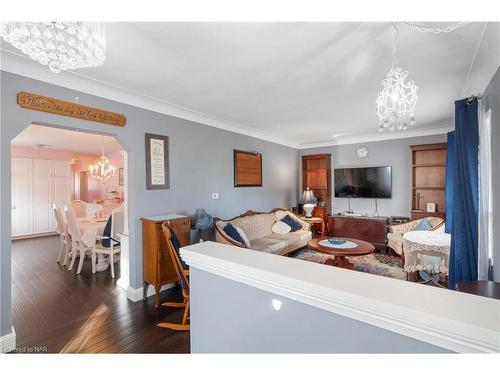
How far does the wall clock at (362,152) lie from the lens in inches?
213

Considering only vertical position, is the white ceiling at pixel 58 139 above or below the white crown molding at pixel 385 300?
above

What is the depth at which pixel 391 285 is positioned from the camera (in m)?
0.78

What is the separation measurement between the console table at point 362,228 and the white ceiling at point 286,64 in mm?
2199

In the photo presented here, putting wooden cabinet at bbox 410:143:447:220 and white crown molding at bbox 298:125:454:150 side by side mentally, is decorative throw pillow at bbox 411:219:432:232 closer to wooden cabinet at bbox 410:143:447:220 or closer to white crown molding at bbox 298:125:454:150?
wooden cabinet at bbox 410:143:447:220

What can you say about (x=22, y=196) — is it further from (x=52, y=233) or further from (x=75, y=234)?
(x=75, y=234)

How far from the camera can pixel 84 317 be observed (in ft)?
8.03

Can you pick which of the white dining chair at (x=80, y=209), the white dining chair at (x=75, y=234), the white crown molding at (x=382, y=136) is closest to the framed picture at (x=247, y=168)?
the white crown molding at (x=382, y=136)

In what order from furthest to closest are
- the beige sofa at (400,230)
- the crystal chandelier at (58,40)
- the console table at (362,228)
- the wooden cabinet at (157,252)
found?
the console table at (362,228) → the beige sofa at (400,230) → the wooden cabinet at (157,252) → the crystal chandelier at (58,40)

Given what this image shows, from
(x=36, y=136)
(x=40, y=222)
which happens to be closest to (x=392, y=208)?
(x=36, y=136)

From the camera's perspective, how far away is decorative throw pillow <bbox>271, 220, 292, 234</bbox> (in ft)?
15.4

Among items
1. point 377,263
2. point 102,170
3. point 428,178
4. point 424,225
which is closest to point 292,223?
point 377,263

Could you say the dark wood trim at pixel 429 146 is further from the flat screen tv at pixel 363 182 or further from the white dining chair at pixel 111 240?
the white dining chair at pixel 111 240
